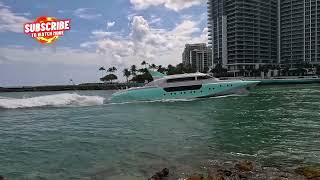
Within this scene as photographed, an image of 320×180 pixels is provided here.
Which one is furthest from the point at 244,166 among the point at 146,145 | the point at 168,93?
the point at 168,93

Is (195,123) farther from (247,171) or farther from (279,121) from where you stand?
(247,171)

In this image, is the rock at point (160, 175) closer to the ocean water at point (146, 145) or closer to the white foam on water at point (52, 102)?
the ocean water at point (146, 145)

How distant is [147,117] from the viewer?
36.8 metres

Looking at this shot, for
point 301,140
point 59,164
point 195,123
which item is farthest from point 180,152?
point 195,123

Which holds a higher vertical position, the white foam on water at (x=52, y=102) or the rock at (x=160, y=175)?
the white foam on water at (x=52, y=102)

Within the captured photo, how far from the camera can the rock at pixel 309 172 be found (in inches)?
511

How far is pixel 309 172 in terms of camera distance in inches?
527

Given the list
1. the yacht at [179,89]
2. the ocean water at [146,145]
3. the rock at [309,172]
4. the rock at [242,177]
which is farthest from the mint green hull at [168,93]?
the rock at [242,177]

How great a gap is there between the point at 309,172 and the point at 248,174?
6.97 feet

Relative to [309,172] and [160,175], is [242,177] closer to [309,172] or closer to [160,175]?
[309,172]

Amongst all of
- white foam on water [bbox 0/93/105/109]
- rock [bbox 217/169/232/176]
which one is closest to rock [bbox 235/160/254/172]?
rock [bbox 217/169/232/176]

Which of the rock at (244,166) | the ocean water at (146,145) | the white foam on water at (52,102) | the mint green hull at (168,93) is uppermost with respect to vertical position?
the mint green hull at (168,93)

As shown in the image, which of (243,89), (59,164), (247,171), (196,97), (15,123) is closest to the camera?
(247,171)

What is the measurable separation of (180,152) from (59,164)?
573 centimetres
